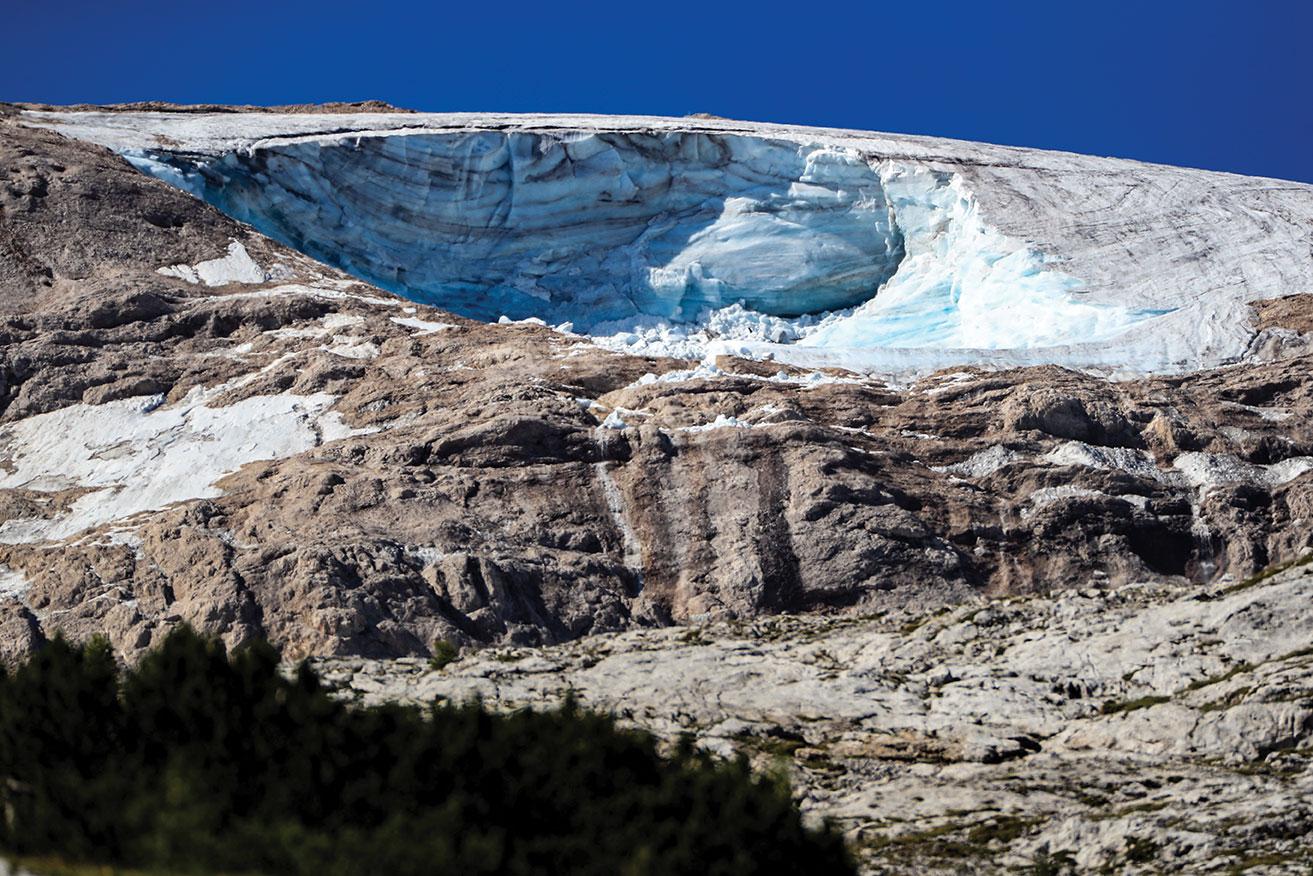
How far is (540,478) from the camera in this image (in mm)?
34125

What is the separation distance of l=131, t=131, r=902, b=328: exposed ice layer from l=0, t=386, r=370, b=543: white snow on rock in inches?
672

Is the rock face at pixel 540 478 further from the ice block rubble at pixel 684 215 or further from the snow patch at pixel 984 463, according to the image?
the ice block rubble at pixel 684 215

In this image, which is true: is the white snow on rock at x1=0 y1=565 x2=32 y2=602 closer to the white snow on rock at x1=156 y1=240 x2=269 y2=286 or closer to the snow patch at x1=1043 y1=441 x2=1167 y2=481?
the white snow on rock at x1=156 y1=240 x2=269 y2=286

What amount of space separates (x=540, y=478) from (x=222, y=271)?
55.9 feet

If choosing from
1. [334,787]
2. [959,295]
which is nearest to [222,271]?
[959,295]

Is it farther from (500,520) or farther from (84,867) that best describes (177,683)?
(500,520)

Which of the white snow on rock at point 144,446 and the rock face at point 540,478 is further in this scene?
the white snow on rock at point 144,446

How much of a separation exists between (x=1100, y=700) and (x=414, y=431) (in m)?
18.1

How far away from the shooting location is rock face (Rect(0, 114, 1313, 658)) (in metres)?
30.6

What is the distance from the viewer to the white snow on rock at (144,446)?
34.8 meters

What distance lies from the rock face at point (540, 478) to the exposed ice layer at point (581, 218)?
40.3 ft

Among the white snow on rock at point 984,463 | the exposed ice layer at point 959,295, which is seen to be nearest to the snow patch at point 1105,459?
the white snow on rock at point 984,463

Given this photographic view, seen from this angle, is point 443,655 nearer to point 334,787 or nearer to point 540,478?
point 540,478

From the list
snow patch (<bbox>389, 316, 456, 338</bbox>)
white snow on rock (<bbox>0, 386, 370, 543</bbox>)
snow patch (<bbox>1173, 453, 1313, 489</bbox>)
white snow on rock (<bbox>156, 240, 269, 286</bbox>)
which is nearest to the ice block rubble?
white snow on rock (<bbox>156, 240, 269, 286</bbox>)
